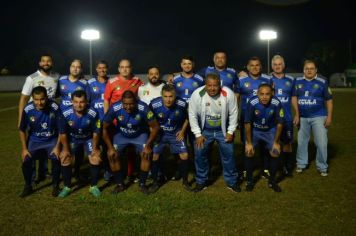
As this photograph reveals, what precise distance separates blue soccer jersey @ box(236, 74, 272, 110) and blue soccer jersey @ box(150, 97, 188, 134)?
1231 millimetres


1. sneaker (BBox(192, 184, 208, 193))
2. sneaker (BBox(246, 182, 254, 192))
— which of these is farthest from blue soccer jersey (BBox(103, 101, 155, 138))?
sneaker (BBox(246, 182, 254, 192))

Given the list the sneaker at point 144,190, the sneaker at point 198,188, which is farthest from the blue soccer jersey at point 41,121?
the sneaker at point 198,188

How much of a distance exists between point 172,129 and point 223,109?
92 centimetres

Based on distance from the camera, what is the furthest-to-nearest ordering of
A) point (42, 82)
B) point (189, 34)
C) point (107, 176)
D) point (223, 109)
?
point (189, 34) < point (107, 176) < point (42, 82) < point (223, 109)

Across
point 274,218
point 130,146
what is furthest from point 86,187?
point 274,218

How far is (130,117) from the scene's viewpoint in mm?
6023

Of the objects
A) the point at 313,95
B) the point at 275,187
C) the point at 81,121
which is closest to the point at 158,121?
the point at 81,121

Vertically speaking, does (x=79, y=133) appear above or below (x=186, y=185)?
above

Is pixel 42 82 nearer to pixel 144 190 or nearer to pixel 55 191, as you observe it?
pixel 55 191

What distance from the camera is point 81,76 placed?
7.20 metres

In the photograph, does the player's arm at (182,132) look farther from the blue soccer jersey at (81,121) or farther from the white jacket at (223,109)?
the blue soccer jersey at (81,121)

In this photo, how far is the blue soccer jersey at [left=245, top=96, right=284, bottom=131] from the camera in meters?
6.09

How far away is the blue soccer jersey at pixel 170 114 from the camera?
20.4ft

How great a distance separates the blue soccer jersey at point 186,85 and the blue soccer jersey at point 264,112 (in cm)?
114
